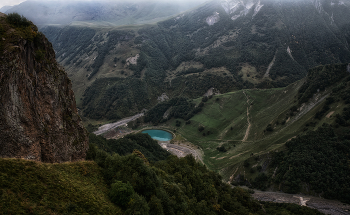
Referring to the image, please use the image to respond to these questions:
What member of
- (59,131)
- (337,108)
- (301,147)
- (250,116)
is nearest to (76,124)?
(59,131)

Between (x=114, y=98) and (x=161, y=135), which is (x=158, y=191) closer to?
(x=161, y=135)

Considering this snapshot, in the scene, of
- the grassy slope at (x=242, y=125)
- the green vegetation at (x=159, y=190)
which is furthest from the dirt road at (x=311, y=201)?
the grassy slope at (x=242, y=125)

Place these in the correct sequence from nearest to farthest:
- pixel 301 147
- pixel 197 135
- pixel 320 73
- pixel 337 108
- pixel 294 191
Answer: pixel 294 191 → pixel 301 147 → pixel 337 108 → pixel 320 73 → pixel 197 135

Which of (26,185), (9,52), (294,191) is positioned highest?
(9,52)

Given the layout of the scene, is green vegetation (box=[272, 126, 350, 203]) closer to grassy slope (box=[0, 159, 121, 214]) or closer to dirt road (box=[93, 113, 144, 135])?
grassy slope (box=[0, 159, 121, 214])

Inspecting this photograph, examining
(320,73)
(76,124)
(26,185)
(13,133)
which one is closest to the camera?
(26,185)

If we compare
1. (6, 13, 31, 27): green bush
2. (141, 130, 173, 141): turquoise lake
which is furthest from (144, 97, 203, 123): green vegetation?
(6, 13, 31, 27): green bush

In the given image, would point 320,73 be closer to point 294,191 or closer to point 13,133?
point 294,191
